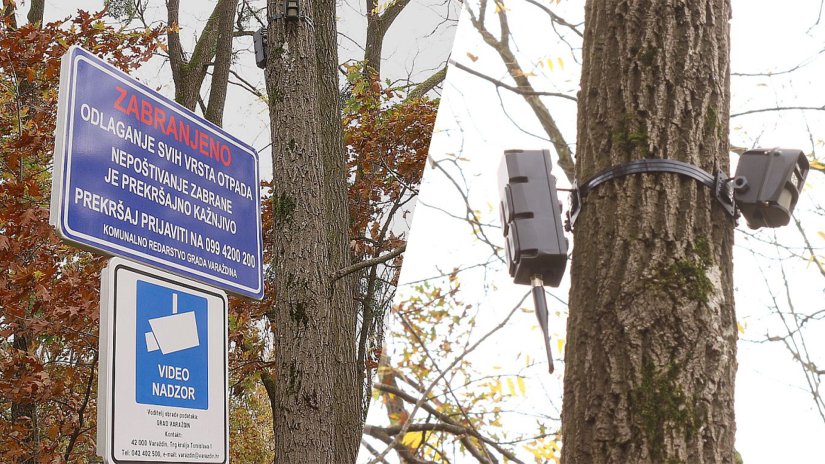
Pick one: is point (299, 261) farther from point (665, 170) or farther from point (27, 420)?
point (27, 420)

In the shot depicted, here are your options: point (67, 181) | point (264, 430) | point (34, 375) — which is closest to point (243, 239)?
point (67, 181)

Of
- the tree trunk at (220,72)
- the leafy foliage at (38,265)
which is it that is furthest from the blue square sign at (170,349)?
the tree trunk at (220,72)

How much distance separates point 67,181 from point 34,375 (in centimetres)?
608

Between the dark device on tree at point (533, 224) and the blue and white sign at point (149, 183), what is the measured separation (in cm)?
155

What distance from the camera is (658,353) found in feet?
3.69

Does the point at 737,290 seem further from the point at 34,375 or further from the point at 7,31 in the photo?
the point at 7,31

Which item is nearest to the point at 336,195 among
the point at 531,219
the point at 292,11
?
the point at 292,11

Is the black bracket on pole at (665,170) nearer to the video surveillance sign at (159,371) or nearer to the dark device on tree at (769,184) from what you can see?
the dark device on tree at (769,184)

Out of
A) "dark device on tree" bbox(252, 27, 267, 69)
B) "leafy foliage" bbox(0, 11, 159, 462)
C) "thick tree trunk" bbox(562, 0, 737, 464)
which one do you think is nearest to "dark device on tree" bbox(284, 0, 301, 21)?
"dark device on tree" bbox(252, 27, 267, 69)

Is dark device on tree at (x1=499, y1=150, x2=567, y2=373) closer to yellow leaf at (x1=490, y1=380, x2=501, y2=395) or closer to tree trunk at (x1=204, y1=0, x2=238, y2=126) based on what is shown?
yellow leaf at (x1=490, y1=380, x2=501, y2=395)

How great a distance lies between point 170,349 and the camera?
2562 millimetres

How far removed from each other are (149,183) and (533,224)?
183cm

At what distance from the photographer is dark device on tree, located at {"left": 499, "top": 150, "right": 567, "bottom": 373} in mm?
1211

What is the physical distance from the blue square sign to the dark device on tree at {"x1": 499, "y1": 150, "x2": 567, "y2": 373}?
5.04 feet
